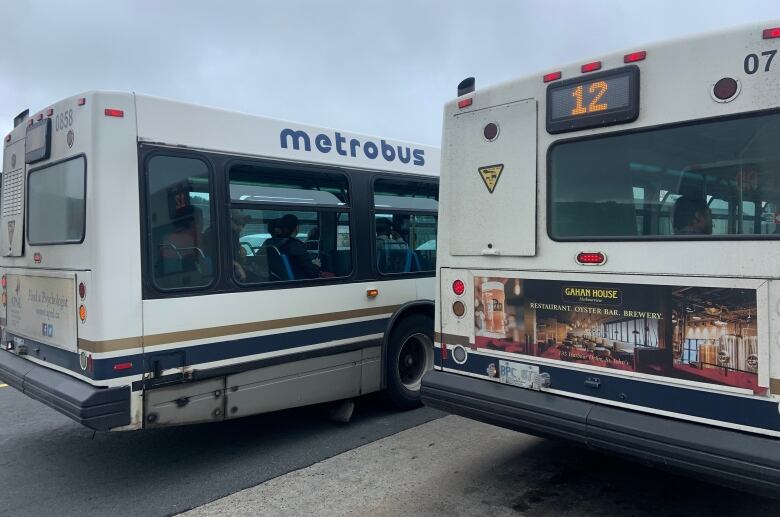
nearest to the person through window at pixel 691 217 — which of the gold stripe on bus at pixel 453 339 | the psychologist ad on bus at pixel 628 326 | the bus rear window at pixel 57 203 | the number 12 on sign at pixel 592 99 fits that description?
the psychologist ad on bus at pixel 628 326

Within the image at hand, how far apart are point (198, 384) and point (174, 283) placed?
0.80 m

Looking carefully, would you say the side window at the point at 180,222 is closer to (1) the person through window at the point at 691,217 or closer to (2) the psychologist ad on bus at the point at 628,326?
(2) the psychologist ad on bus at the point at 628,326

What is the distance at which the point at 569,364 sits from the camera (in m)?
3.66

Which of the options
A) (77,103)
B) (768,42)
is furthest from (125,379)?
(768,42)

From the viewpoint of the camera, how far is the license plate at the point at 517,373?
3836 mm

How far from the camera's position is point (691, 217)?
3.23m

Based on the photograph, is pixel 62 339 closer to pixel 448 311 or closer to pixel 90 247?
pixel 90 247

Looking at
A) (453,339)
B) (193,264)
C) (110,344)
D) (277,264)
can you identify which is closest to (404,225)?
(277,264)

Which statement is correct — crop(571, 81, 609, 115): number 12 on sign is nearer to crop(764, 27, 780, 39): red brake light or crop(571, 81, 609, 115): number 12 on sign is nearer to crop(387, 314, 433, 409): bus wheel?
crop(764, 27, 780, 39): red brake light

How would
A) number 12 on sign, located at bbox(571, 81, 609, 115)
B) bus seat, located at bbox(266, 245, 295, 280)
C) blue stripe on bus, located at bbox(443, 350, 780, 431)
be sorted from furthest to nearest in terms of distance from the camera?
bus seat, located at bbox(266, 245, 295, 280)
number 12 on sign, located at bbox(571, 81, 609, 115)
blue stripe on bus, located at bbox(443, 350, 780, 431)

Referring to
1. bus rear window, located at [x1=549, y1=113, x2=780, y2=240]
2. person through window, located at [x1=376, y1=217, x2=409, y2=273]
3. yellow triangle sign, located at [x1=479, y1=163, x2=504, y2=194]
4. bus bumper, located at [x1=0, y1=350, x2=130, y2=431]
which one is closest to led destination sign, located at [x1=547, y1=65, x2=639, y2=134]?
bus rear window, located at [x1=549, y1=113, x2=780, y2=240]

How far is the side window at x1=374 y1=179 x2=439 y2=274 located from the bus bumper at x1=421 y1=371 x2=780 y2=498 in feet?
6.74

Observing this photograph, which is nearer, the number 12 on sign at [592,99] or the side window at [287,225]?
the number 12 on sign at [592,99]

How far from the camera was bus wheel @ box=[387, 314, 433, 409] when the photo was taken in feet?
19.4
